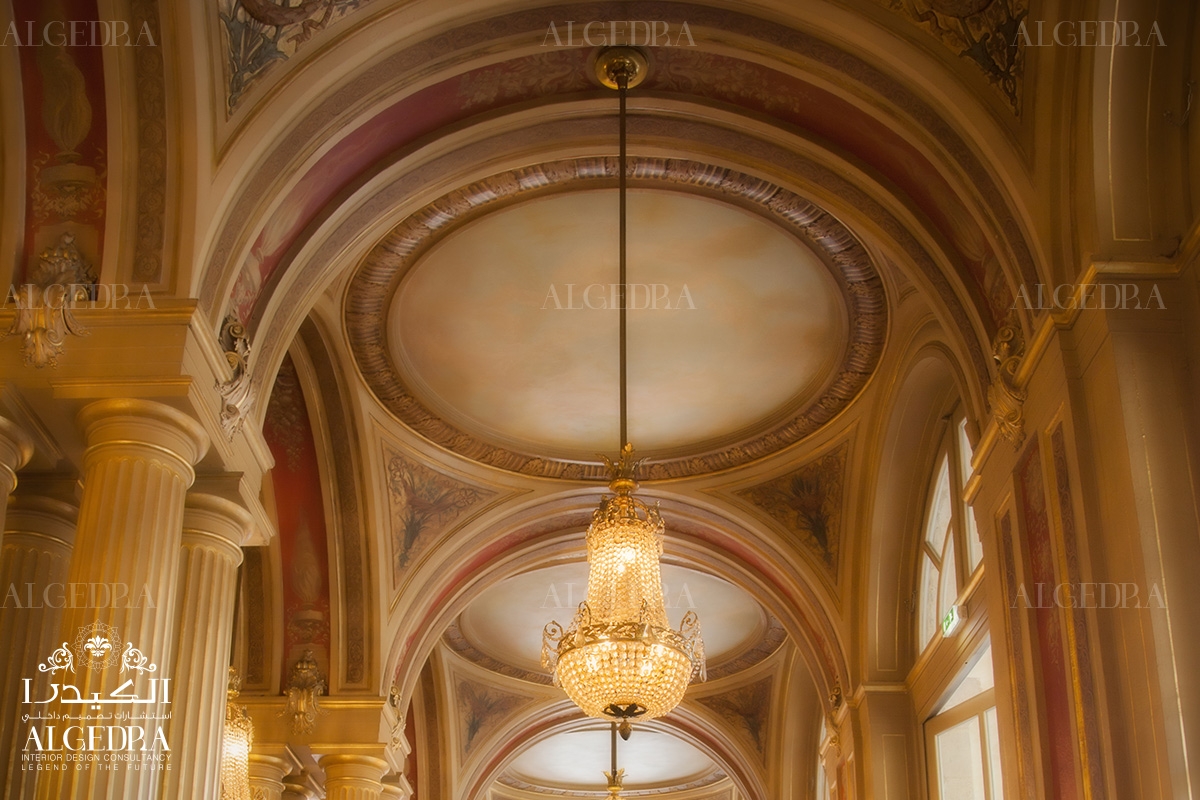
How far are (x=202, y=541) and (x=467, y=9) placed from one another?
278 cm

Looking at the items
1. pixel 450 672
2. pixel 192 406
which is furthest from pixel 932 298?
pixel 450 672

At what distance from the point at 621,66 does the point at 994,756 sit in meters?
4.67

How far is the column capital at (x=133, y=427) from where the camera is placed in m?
5.33

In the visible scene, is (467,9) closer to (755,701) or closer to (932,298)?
(932,298)

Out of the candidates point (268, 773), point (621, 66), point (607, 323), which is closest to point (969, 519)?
point (607, 323)

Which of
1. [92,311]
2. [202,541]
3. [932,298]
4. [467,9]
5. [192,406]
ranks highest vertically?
[467,9]

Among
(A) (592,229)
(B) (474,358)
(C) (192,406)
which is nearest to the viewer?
(C) (192,406)

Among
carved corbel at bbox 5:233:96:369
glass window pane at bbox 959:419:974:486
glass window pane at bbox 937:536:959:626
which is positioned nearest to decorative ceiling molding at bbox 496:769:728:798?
glass window pane at bbox 937:536:959:626

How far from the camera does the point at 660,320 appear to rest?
9406 millimetres

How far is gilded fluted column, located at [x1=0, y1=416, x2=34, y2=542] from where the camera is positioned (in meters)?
5.45

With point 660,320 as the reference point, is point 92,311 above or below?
below

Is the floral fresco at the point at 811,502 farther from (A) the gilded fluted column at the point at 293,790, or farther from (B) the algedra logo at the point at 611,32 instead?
(B) the algedra logo at the point at 611,32

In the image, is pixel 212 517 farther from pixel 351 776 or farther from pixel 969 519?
pixel 969 519

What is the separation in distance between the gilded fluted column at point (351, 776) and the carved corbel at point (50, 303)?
18.0 feet
